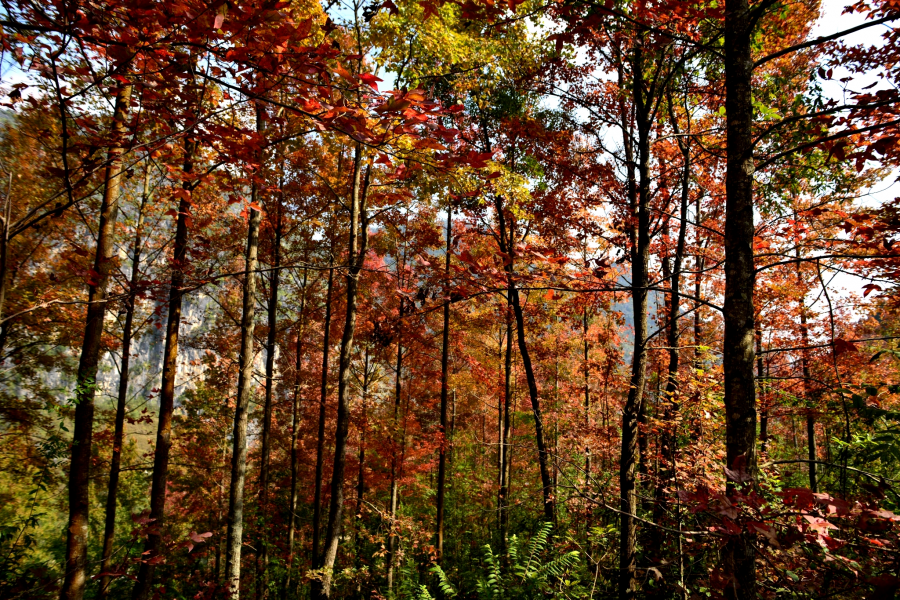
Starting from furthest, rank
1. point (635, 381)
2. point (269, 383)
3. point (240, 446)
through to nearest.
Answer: point (269, 383) < point (240, 446) < point (635, 381)

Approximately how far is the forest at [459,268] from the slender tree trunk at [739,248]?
0.06ft

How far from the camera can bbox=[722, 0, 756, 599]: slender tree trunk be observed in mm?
2193

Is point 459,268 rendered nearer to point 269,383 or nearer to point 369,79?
point 369,79

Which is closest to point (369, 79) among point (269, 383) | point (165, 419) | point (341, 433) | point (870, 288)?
point (870, 288)

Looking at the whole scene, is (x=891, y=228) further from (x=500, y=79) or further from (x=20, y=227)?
(x=500, y=79)

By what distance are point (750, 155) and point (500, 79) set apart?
27.0ft

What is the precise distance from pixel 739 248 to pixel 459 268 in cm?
167

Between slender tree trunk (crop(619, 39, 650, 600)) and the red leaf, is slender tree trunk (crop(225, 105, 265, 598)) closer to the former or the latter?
slender tree trunk (crop(619, 39, 650, 600))

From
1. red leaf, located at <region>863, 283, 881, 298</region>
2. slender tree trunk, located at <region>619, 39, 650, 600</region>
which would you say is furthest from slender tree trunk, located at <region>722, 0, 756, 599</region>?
slender tree trunk, located at <region>619, 39, 650, 600</region>

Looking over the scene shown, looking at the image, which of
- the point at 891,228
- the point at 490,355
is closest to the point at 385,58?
the point at 891,228

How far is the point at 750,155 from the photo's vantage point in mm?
2275

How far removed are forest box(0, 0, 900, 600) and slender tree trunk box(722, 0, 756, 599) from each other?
0.06 feet

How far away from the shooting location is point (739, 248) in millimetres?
2266

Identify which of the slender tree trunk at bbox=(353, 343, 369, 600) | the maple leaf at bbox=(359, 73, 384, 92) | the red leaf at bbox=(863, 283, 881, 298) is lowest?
the slender tree trunk at bbox=(353, 343, 369, 600)
